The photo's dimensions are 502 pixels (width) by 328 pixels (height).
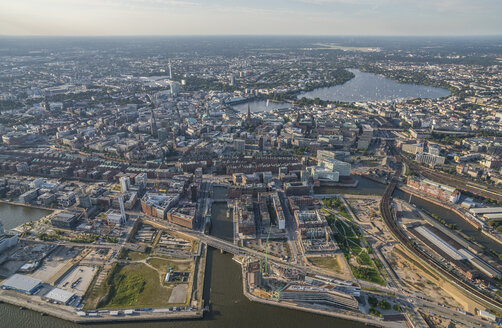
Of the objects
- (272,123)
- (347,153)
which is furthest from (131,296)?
(272,123)

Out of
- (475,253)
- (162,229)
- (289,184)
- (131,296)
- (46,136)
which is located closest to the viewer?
(131,296)

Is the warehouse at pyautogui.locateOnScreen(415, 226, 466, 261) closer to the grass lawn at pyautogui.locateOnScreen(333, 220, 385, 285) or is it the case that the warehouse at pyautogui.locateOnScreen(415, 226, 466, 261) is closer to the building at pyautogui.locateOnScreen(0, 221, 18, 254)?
the grass lawn at pyautogui.locateOnScreen(333, 220, 385, 285)

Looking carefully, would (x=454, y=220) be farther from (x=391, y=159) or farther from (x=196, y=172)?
(x=196, y=172)

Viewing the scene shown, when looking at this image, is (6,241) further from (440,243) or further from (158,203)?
(440,243)

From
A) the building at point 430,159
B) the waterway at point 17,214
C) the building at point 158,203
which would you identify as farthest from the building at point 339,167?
the waterway at point 17,214

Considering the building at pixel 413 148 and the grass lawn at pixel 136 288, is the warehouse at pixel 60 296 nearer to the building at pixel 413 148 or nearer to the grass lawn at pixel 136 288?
the grass lawn at pixel 136 288

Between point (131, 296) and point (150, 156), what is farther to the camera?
point (150, 156)
